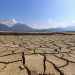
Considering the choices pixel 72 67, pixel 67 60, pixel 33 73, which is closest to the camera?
pixel 33 73

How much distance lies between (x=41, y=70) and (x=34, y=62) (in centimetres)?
35

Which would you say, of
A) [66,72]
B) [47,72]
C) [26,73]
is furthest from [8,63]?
[66,72]

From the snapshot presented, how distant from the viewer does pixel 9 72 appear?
1.53 meters

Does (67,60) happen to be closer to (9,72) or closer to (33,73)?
(33,73)

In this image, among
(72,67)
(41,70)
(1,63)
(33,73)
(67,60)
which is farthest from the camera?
(67,60)

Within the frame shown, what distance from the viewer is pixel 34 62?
1.90 m

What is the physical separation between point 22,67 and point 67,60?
74 centimetres

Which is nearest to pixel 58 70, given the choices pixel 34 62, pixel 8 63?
pixel 34 62

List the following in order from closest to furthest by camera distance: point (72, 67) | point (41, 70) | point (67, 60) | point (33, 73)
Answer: point (33, 73) < point (41, 70) < point (72, 67) < point (67, 60)

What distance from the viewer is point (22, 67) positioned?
65.4 inches

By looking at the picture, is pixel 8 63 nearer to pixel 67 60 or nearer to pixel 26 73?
pixel 26 73

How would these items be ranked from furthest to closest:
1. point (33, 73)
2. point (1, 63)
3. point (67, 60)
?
point (67, 60)
point (1, 63)
point (33, 73)

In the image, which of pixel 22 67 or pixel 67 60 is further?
pixel 67 60

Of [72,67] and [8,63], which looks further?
[8,63]
